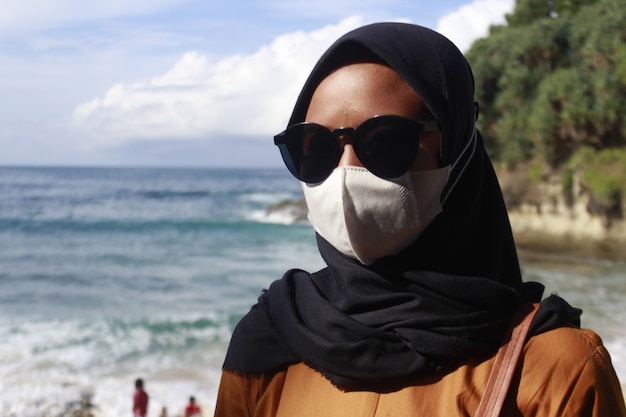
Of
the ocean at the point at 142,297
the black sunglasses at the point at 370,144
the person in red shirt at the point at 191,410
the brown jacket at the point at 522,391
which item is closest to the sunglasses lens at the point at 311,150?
the black sunglasses at the point at 370,144

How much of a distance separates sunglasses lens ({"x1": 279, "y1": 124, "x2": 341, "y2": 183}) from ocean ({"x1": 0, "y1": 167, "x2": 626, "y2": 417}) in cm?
818

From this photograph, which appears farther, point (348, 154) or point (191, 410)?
point (191, 410)

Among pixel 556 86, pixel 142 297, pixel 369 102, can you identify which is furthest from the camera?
pixel 556 86

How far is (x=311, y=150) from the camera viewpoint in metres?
1.50

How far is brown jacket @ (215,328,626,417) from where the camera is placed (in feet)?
4.31

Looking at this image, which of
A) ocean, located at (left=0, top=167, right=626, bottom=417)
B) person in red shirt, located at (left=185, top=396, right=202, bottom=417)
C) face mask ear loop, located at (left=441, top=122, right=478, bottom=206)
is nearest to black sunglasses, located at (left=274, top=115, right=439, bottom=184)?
face mask ear loop, located at (left=441, top=122, right=478, bottom=206)

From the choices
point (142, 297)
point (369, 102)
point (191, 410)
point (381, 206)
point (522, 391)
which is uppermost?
point (369, 102)

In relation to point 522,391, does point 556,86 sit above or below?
above

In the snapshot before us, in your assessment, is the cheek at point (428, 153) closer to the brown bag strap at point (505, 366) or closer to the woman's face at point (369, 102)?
the woman's face at point (369, 102)

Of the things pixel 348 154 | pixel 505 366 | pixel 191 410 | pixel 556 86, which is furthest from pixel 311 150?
pixel 556 86

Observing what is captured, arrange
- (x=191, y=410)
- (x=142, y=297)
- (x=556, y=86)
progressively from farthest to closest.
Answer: (x=556, y=86) < (x=142, y=297) < (x=191, y=410)

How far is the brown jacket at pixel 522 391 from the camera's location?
131 centimetres

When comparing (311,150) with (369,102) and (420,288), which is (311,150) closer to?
(369,102)

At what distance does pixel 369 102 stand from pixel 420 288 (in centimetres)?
38
